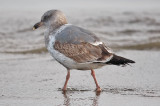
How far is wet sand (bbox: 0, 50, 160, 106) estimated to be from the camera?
5332 millimetres

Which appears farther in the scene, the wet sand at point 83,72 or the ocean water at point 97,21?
the ocean water at point 97,21

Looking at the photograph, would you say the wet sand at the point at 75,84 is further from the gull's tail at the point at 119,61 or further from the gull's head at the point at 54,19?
the gull's head at the point at 54,19

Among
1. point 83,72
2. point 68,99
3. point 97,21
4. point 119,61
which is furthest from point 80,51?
point 97,21

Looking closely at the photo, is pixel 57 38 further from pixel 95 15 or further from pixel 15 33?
pixel 95 15

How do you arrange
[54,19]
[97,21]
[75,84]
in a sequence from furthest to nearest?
[97,21] → [54,19] → [75,84]

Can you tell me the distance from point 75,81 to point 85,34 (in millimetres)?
812

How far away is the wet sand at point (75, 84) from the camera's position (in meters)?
5.33

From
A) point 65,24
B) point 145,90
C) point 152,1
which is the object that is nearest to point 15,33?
point 65,24

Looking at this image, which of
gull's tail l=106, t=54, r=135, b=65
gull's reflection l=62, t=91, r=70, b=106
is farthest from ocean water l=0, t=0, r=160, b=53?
gull's tail l=106, t=54, r=135, b=65

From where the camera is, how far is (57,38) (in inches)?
239

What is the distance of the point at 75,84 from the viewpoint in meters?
6.29

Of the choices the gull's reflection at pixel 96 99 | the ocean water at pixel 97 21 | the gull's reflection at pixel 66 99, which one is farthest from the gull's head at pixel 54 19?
the ocean water at pixel 97 21

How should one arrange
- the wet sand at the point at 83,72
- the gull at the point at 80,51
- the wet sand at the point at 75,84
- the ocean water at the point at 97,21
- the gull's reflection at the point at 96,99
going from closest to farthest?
the gull's reflection at the point at 96,99
the wet sand at the point at 75,84
the wet sand at the point at 83,72
the gull at the point at 80,51
the ocean water at the point at 97,21

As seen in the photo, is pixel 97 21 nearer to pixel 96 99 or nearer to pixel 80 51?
pixel 80 51
